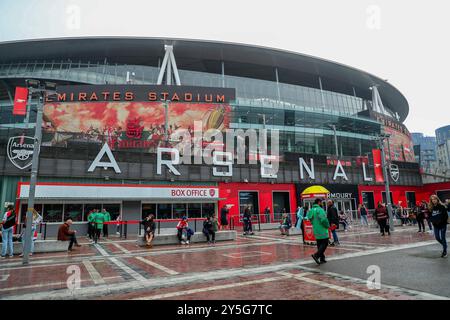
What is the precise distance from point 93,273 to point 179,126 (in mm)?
28656

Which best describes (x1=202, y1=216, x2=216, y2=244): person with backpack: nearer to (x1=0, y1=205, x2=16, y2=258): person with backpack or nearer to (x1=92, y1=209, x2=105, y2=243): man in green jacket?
(x1=92, y1=209, x2=105, y2=243): man in green jacket

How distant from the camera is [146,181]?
87.8ft

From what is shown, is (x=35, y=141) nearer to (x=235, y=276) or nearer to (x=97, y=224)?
(x=97, y=224)

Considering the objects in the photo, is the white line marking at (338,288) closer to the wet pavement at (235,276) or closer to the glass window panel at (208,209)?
the wet pavement at (235,276)

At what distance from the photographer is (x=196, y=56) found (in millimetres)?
50250

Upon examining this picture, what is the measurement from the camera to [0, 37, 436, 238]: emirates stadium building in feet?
79.1

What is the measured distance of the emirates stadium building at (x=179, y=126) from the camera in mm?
24109

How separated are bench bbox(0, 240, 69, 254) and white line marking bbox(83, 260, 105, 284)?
4038mm

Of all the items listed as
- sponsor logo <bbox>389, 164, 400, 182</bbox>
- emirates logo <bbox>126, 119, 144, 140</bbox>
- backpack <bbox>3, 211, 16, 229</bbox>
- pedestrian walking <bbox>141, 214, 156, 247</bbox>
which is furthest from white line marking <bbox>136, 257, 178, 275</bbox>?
sponsor logo <bbox>389, 164, 400, 182</bbox>

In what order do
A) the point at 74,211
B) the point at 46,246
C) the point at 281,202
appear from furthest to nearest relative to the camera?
the point at 281,202
the point at 74,211
the point at 46,246

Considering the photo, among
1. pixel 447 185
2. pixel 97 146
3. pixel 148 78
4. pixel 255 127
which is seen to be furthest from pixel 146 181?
pixel 447 185

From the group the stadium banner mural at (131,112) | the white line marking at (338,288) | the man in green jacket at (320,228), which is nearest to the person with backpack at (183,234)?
the man in green jacket at (320,228)

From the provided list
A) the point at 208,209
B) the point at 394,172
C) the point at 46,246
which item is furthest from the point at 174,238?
the point at 394,172

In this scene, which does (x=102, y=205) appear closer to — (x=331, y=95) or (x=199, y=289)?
(x=199, y=289)
